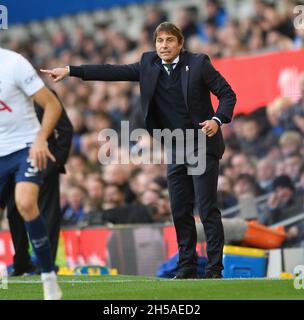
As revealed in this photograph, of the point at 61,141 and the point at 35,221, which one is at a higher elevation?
the point at 61,141

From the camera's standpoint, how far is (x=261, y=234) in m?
12.3

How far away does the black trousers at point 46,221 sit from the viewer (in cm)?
1120

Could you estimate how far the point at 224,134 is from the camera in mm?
14906

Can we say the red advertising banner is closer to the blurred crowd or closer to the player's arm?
the blurred crowd

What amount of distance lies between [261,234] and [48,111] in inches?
208

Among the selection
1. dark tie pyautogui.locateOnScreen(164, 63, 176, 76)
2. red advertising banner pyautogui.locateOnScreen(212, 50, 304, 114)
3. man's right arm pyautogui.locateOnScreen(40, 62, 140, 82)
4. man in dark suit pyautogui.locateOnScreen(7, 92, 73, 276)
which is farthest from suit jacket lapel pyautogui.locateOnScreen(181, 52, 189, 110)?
red advertising banner pyautogui.locateOnScreen(212, 50, 304, 114)

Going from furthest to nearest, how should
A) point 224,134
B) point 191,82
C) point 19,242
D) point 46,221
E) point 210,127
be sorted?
point 224,134, point 46,221, point 19,242, point 191,82, point 210,127

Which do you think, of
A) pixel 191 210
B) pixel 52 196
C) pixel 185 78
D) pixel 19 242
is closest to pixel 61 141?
pixel 52 196

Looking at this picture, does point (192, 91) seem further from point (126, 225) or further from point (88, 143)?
point (88, 143)

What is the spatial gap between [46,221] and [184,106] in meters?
2.89

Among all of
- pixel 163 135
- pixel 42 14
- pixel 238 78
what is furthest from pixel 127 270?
pixel 42 14

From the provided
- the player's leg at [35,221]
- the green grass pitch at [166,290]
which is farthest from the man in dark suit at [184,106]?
the player's leg at [35,221]

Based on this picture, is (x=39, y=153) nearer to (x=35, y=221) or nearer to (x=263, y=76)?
(x=35, y=221)
